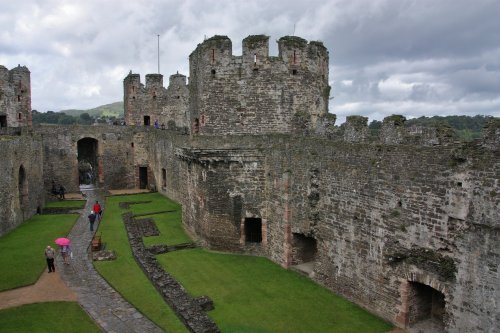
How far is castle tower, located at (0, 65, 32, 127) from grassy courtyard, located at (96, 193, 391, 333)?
20037 millimetres

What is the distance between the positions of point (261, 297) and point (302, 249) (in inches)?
124

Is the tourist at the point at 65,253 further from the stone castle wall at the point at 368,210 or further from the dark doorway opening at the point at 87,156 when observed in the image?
the dark doorway opening at the point at 87,156

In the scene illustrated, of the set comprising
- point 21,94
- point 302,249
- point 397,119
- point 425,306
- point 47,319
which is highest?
point 21,94

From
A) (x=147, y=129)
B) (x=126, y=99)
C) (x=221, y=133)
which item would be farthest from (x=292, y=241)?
(x=126, y=99)

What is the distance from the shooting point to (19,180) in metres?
24.5

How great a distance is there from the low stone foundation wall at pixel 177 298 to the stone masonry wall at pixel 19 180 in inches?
302

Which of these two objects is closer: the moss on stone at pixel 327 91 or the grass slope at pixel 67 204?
the moss on stone at pixel 327 91

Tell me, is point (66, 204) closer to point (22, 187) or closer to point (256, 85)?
point (22, 187)

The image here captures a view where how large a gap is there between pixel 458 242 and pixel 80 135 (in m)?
30.2

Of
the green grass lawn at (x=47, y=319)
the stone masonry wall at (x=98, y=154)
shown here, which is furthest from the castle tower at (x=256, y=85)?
the stone masonry wall at (x=98, y=154)

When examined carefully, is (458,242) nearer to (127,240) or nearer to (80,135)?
(127,240)

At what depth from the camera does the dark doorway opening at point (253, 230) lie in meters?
17.6

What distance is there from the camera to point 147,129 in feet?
117

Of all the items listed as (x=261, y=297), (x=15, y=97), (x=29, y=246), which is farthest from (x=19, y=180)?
(x=261, y=297)
